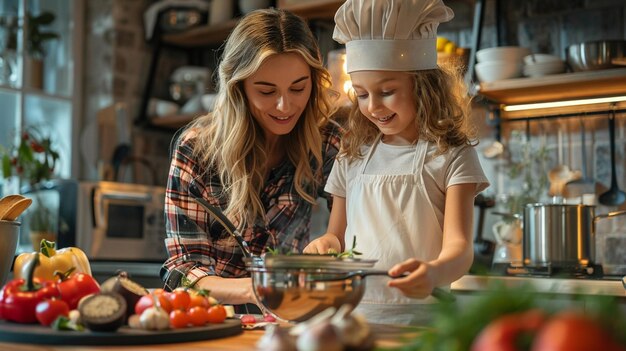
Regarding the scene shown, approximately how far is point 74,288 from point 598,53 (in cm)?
212

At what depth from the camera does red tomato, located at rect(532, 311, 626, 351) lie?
2.10ft

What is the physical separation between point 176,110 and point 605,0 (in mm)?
2093

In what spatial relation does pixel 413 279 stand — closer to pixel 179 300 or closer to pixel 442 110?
pixel 179 300

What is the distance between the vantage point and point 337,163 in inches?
71.0

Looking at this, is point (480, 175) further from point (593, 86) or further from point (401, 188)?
point (593, 86)

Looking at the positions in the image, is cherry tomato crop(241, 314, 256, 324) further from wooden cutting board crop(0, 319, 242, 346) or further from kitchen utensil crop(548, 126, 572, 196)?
kitchen utensil crop(548, 126, 572, 196)

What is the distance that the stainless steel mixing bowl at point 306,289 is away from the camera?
3.86 feet

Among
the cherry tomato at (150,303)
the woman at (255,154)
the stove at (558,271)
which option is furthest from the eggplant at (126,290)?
the stove at (558,271)

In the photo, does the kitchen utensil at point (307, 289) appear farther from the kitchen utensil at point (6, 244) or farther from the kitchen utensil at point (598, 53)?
the kitchen utensil at point (598, 53)

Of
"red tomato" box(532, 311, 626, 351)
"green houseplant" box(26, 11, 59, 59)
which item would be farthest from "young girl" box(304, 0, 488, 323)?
"green houseplant" box(26, 11, 59, 59)

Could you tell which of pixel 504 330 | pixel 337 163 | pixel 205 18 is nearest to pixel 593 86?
pixel 337 163

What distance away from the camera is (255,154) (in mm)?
1957

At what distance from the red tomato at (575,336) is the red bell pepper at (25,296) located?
2.61 feet

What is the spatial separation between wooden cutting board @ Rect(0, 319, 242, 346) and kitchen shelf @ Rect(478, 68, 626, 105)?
6.60 feet
